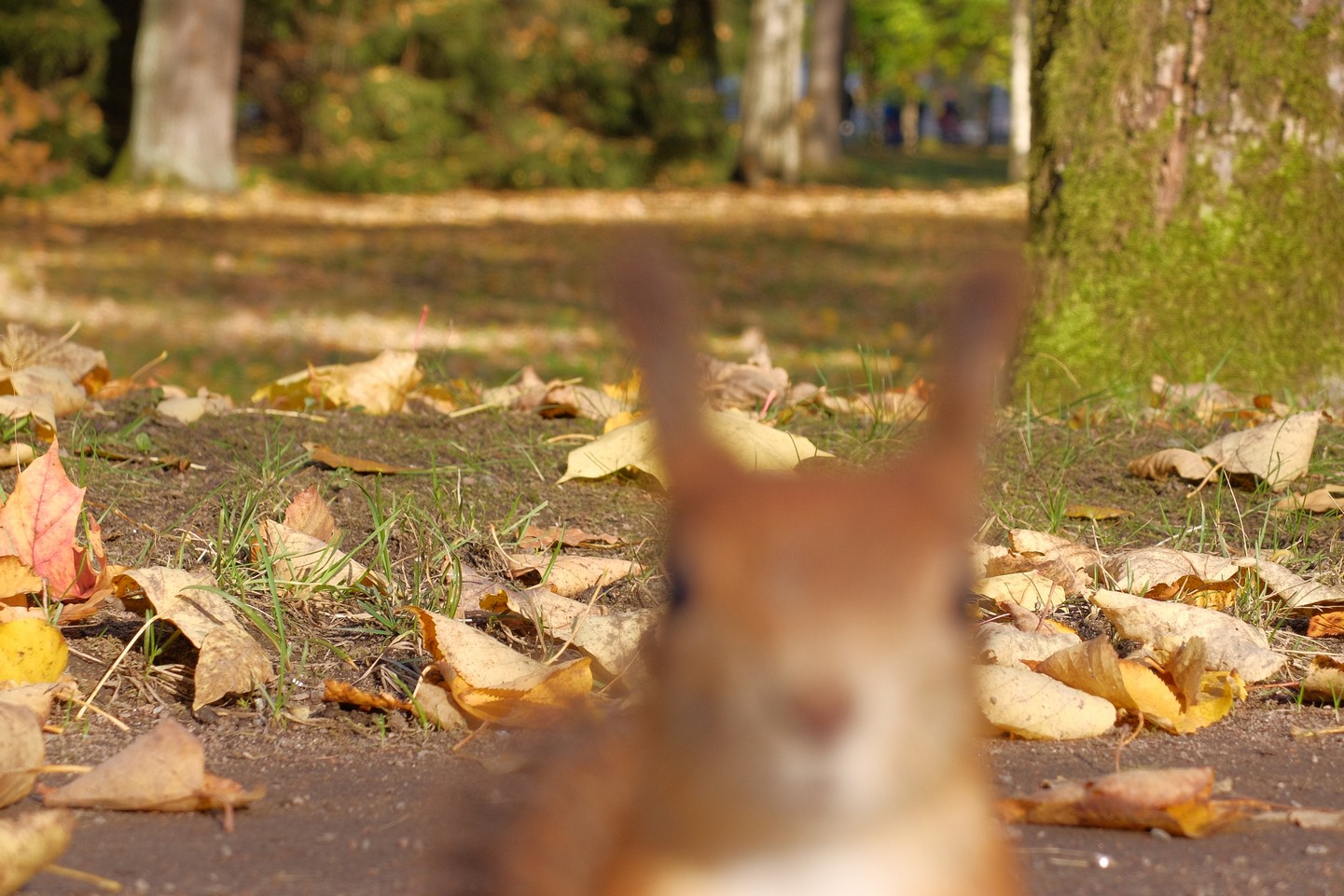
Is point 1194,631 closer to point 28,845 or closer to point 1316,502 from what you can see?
point 1316,502

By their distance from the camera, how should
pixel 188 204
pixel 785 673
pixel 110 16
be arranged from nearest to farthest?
pixel 785 673
pixel 188 204
pixel 110 16

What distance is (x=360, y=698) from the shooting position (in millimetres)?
2094

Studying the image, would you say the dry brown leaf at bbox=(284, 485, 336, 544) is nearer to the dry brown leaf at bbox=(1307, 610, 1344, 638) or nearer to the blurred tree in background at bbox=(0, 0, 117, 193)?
the dry brown leaf at bbox=(1307, 610, 1344, 638)

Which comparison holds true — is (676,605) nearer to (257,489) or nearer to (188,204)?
(257,489)

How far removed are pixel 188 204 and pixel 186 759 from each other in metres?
14.2

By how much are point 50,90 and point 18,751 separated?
1601cm

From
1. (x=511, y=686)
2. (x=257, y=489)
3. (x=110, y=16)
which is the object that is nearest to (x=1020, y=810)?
(x=511, y=686)

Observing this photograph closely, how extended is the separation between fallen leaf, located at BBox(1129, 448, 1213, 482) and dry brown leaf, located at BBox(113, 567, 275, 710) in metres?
1.89

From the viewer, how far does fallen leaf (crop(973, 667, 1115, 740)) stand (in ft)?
6.50

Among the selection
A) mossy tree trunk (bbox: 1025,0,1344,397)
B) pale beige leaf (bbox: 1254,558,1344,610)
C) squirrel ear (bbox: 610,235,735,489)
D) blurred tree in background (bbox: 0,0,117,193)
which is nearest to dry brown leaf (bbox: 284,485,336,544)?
pale beige leaf (bbox: 1254,558,1344,610)

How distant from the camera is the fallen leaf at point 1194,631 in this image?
2.21m

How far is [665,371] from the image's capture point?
79 centimetres

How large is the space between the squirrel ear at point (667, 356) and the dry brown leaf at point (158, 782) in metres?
1.07

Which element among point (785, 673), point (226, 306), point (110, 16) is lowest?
point (226, 306)
